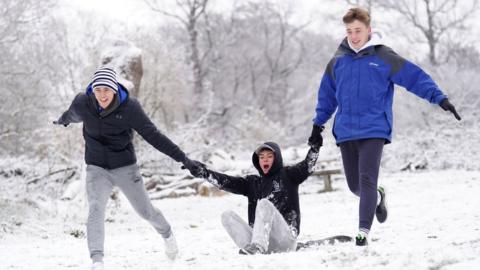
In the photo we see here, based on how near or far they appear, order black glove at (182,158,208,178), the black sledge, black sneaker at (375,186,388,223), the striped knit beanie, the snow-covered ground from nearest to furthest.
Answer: the snow-covered ground, the striped knit beanie, black glove at (182,158,208,178), the black sledge, black sneaker at (375,186,388,223)

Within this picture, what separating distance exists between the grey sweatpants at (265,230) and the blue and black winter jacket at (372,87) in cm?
90

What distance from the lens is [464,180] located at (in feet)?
45.3

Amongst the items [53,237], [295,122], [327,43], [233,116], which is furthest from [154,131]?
[327,43]

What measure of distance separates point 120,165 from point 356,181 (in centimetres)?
203

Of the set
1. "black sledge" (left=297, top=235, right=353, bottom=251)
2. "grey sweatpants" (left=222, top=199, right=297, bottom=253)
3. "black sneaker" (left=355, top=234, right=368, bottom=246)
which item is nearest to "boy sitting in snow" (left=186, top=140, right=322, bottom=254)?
"grey sweatpants" (left=222, top=199, right=297, bottom=253)

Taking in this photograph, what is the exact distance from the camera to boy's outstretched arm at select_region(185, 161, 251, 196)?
501cm

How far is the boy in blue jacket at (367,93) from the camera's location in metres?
4.75

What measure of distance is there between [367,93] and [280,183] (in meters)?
1.06

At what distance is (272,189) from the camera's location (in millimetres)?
5078

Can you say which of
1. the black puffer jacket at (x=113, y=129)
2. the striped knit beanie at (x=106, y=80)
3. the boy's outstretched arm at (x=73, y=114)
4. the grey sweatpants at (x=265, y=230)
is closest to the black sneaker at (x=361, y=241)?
the grey sweatpants at (x=265, y=230)

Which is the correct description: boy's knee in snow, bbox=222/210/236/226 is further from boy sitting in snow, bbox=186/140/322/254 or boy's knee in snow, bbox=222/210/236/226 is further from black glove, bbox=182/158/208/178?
black glove, bbox=182/158/208/178

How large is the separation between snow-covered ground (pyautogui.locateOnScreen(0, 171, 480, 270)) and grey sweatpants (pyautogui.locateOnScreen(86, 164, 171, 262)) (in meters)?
0.50

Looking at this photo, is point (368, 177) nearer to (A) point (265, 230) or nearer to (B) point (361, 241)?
(B) point (361, 241)

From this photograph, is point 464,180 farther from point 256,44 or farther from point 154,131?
point 256,44
